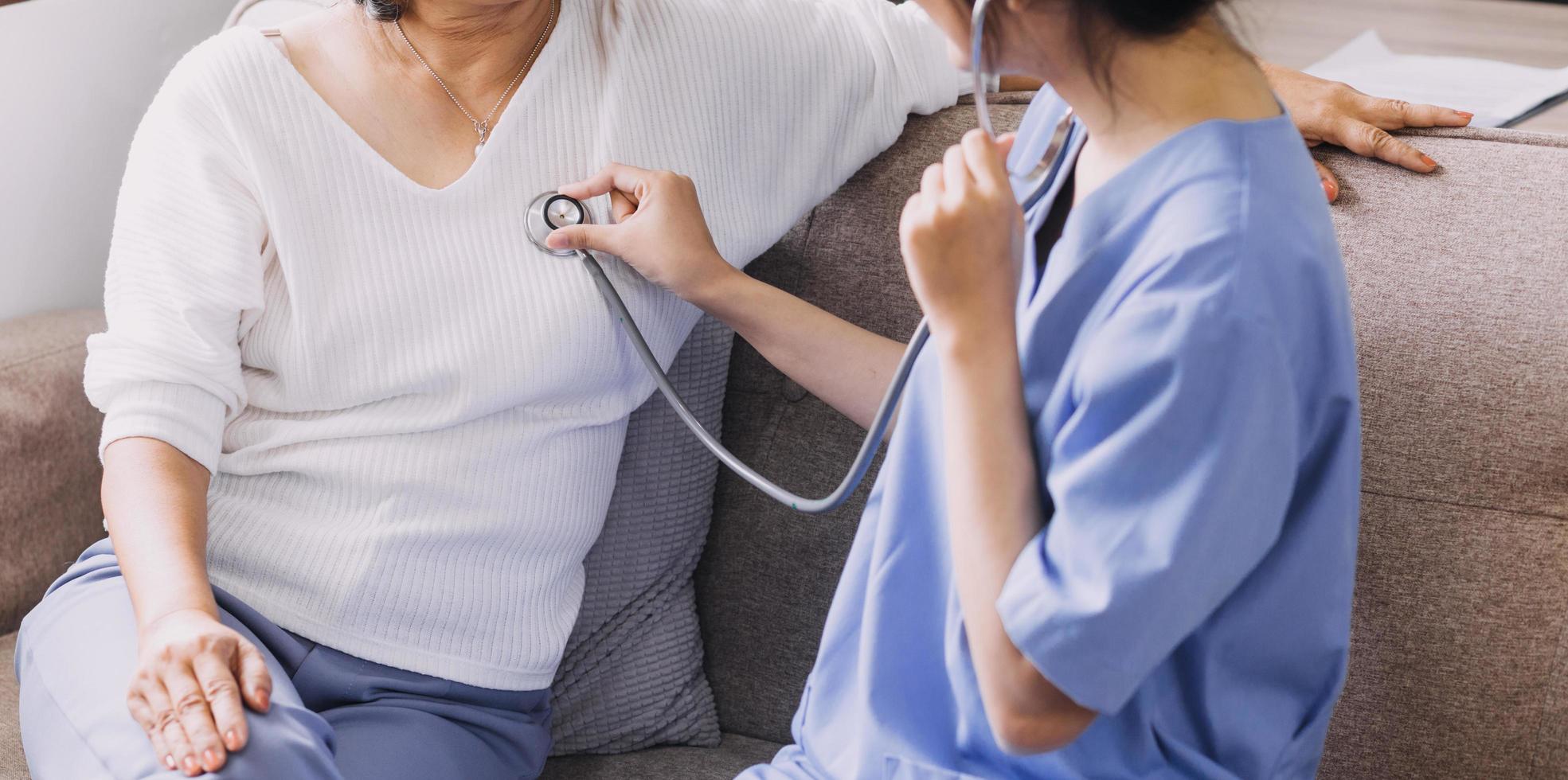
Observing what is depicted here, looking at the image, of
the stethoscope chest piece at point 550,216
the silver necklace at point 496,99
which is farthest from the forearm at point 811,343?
the silver necklace at point 496,99

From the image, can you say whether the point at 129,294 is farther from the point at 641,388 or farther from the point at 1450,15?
the point at 1450,15

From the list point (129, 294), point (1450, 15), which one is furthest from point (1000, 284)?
point (1450, 15)

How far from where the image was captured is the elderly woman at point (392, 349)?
1.08 m

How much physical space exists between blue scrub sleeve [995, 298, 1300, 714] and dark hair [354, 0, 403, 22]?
75 centimetres

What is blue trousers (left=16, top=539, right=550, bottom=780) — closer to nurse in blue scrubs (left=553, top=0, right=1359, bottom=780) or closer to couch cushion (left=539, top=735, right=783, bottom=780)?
couch cushion (left=539, top=735, right=783, bottom=780)

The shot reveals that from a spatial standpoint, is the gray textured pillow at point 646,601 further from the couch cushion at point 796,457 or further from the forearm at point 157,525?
the forearm at point 157,525

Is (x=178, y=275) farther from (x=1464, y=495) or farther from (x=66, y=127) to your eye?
(x=1464, y=495)

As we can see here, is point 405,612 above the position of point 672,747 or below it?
above

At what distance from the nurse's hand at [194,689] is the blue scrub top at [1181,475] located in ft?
1.53

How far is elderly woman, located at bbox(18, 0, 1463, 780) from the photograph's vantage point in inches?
42.6

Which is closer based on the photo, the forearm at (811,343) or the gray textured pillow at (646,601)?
the forearm at (811,343)

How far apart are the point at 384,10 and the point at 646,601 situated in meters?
0.64

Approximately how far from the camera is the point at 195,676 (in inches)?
37.0

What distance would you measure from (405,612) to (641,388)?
0.30m
